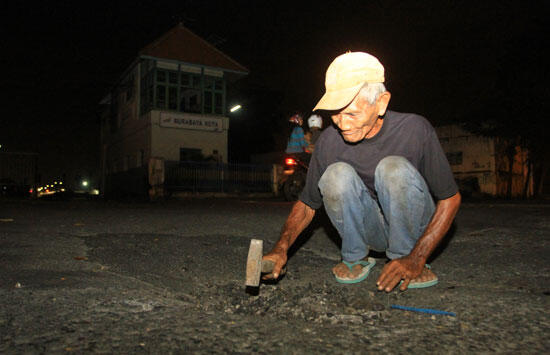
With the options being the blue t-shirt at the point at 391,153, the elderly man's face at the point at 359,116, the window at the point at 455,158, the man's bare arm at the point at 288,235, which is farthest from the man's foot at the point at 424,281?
the window at the point at 455,158

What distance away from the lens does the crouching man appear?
2150 mm

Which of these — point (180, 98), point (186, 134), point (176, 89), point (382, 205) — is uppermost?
point (176, 89)

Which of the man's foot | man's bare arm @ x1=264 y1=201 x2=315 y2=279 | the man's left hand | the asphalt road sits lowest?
the asphalt road

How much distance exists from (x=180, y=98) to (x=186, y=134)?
1842 mm

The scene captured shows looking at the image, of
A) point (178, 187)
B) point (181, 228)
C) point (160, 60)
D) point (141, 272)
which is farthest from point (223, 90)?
point (141, 272)

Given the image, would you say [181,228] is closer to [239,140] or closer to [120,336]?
[120,336]

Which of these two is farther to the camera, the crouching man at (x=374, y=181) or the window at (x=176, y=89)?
the window at (x=176, y=89)

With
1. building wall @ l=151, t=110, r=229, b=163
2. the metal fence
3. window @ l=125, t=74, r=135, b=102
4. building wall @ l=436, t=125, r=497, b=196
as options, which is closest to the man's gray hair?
the metal fence

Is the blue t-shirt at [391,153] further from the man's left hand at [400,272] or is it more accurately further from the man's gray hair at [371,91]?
the man's left hand at [400,272]

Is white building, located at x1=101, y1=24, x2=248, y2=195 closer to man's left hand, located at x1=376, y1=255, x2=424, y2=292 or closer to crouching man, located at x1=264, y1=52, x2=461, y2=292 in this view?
crouching man, located at x1=264, y1=52, x2=461, y2=292

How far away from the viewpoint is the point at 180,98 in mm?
22141

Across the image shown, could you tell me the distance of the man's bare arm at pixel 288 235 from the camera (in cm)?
221

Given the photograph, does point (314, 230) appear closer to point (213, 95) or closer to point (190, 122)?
point (190, 122)

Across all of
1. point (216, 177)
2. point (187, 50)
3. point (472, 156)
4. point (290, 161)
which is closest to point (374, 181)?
point (290, 161)
